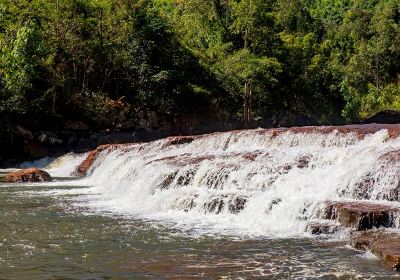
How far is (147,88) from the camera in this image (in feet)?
126

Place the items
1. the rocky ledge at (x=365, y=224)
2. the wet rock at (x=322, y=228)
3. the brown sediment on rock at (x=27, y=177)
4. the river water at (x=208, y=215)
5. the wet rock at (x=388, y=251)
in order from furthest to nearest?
1. the brown sediment on rock at (x=27, y=177)
2. the wet rock at (x=322, y=228)
3. the rocky ledge at (x=365, y=224)
4. the river water at (x=208, y=215)
5. the wet rock at (x=388, y=251)

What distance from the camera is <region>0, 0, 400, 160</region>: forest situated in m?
32.9

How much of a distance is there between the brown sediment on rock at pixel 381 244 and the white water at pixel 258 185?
4.71ft

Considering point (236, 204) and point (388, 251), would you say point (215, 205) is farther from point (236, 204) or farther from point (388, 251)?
point (388, 251)

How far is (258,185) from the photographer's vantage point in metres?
13.5

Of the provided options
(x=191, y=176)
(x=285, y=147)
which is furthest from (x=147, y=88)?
(x=191, y=176)

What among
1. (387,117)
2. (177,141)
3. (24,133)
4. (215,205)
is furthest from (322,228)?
(387,117)

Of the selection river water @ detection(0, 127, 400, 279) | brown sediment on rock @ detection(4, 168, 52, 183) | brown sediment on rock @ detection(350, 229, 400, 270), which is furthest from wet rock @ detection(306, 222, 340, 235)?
brown sediment on rock @ detection(4, 168, 52, 183)

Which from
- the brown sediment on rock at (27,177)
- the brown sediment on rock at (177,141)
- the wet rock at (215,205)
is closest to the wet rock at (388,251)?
the wet rock at (215,205)

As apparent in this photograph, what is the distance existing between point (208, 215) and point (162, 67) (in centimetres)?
2913

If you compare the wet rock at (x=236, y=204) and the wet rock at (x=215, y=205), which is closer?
the wet rock at (x=236, y=204)

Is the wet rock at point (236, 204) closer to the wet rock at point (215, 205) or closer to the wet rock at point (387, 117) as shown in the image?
the wet rock at point (215, 205)

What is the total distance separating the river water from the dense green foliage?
15.0 meters

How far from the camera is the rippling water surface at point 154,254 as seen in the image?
6996mm
